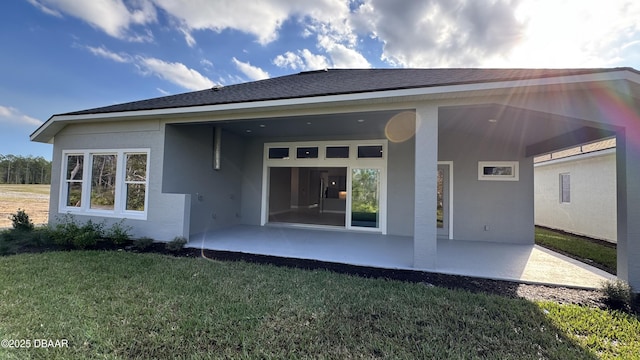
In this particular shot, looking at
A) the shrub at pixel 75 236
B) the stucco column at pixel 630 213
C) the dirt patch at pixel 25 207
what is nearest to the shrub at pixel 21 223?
the dirt patch at pixel 25 207

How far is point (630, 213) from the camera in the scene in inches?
165

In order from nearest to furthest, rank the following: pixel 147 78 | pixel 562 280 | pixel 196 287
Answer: pixel 196 287
pixel 562 280
pixel 147 78

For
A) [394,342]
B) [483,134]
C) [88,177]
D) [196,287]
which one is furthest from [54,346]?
[483,134]

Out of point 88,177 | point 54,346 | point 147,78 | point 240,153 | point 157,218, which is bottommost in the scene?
point 54,346

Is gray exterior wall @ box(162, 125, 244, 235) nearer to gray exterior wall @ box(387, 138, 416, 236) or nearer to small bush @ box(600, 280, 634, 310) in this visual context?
gray exterior wall @ box(387, 138, 416, 236)

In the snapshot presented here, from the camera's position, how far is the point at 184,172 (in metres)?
7.60

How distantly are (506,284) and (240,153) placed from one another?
28.6ft

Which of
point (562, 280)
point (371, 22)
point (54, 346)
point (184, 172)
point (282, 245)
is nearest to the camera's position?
point (54, 346)

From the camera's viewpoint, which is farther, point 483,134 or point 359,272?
point 483,134

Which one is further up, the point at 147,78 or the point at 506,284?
the point at 147,78

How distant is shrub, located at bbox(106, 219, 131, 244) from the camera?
661 centimetres

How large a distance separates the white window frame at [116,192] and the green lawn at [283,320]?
9.77ft

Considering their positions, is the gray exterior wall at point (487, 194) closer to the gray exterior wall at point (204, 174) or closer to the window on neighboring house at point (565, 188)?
the window on neighboring house at point (565, 188)

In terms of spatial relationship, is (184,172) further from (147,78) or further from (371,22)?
(371,22)
